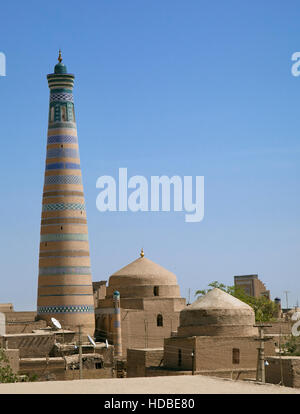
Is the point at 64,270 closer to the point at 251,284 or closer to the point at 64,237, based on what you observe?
the point at 64,237

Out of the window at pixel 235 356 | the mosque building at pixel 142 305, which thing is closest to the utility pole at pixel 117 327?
the mosque building at pixel 142 305

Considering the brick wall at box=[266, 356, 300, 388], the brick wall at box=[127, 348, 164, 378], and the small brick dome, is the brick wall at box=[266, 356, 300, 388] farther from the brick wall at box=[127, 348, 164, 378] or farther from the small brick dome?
the small brick dome

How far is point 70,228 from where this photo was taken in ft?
117

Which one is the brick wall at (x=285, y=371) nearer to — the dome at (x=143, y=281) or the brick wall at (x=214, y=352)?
the brick wall at (x=214, y=352)

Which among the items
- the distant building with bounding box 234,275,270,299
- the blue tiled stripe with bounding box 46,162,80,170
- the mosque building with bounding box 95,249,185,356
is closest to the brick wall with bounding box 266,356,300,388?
the mosque building with bounding box 95,249,185,356

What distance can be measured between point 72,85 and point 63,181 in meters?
4.15

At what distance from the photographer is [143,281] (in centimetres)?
3669

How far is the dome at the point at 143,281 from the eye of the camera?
36594mm

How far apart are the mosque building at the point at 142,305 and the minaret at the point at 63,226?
104cm

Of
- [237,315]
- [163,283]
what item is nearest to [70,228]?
[163,283]

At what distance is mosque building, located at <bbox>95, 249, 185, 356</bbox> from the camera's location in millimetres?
35188

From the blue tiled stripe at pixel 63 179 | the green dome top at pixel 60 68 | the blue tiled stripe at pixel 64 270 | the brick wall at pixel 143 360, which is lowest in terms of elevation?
the brick wall at pixel 143 360
